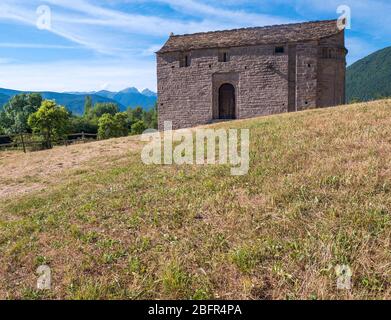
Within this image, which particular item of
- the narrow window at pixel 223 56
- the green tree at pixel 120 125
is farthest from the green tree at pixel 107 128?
the narrow window at pixel 223 56

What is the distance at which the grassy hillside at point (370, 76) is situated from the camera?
137m

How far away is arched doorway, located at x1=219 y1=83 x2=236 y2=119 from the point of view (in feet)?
96.2

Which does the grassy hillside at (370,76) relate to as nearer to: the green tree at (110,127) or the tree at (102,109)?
the tree at (102,109)

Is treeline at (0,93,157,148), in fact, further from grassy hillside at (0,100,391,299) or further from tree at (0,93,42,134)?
grassy hillside at (0,100,391,299)

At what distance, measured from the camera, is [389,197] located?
17.5 feet

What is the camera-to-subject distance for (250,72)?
2803 cm

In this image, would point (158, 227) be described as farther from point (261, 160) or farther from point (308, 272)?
point (261, 160)

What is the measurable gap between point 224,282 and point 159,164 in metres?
6.71

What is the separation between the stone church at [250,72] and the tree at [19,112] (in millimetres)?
40096

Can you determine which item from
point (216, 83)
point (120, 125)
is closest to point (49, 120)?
point (120, 125)

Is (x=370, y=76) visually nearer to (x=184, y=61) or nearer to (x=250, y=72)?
(x=250, y=72)

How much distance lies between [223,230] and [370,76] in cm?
17152
